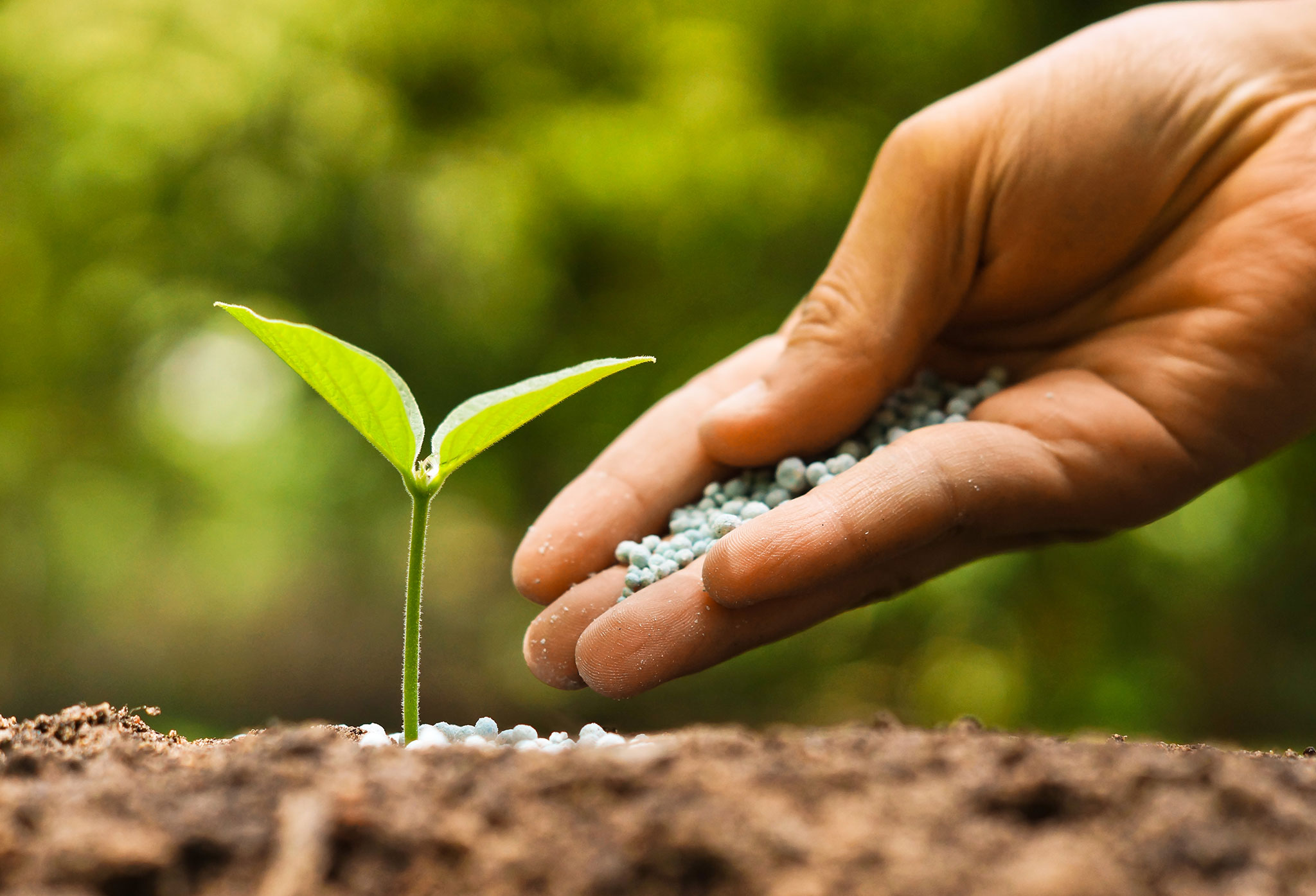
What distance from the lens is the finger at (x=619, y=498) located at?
5.34ft

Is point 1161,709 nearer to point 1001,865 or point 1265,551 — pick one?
point 1265,551

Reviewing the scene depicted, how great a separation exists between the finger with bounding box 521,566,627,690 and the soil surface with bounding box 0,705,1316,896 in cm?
61

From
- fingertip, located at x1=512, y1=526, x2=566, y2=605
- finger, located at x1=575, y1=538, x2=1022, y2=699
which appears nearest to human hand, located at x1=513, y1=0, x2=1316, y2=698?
fingertip, located at x1=512, y1=526, x2=566, y2=605

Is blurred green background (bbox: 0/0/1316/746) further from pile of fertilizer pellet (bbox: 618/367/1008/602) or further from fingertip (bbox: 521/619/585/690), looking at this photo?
fingertip (bbox: 521/619/585/690)

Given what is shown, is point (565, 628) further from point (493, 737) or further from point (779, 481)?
point (779, 481)

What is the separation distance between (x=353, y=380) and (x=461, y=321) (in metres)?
2.22

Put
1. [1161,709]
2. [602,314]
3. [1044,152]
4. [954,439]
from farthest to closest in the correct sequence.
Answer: [602,314]
[1161,709]
[1044,152]
[954,439]

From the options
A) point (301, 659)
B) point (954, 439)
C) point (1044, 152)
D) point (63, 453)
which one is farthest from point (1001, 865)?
point (63, 453)

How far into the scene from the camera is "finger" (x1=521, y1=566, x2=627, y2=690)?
1.47 metres

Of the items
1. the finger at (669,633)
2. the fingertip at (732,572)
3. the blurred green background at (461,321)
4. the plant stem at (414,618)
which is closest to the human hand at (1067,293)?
the finger at (669,633)

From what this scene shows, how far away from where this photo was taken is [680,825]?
67 cm

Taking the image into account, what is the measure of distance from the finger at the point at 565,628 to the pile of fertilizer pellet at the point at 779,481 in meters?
0.03

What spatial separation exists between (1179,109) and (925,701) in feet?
7.04

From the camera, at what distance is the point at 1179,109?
1.72m
